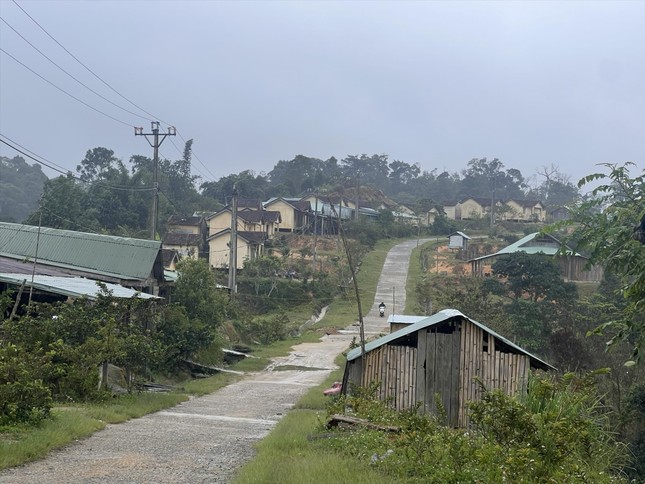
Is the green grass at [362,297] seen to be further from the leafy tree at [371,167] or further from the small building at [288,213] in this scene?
the leafy tree at [371,167]

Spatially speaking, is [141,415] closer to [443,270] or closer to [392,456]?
[392,456]

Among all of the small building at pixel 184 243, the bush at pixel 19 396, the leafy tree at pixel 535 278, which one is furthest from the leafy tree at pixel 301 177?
the bush at pixel 19 396

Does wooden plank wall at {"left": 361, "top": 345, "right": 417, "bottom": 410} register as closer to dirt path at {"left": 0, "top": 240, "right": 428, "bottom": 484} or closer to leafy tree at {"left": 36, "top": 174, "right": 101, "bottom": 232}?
dirt path at {"left": 0, "top": 240, "right": 428, "bottom": 484}

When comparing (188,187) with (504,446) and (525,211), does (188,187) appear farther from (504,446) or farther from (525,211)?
(504,446)

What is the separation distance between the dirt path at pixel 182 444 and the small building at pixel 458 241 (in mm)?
49146

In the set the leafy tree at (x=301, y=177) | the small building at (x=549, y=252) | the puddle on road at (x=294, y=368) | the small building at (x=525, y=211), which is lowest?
the puddle on road at (x=294, y=368)

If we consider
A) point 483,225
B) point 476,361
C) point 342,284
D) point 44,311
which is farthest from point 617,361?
point 483,225

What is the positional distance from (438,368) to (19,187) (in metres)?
120

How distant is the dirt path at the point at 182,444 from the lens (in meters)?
10.6

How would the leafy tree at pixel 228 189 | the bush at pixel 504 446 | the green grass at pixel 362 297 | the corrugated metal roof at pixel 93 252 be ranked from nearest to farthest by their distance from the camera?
the bush at pixel 504 446
the corrugated metal roof at pixel 93 252
the green grass at pixel 362 297
the leafy tree at pixel 228 189

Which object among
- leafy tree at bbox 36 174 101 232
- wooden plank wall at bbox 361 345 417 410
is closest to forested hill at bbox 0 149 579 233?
leafy tree at bbox 36 174 101 232

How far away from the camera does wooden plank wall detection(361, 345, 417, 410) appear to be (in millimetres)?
18281

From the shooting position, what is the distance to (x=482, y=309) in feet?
129

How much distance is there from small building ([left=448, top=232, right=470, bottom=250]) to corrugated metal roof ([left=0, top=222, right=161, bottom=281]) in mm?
46215
